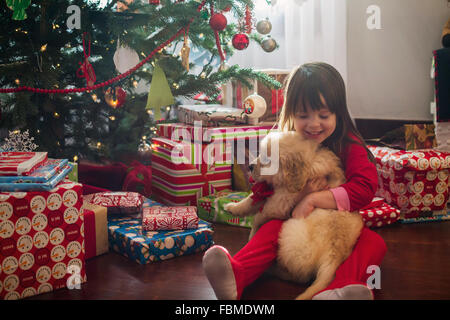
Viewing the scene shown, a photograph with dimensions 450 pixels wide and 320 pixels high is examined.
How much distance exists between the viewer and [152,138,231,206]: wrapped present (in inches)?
65.5

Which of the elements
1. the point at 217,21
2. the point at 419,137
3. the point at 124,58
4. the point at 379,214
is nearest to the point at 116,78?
the point at 124,58

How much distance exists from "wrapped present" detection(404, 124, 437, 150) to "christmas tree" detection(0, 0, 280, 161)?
1.83ft

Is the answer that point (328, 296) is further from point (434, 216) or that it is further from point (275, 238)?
point (434, 216)

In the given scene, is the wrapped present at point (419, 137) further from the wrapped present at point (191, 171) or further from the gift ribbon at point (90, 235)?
the gift ribbon at point (90, 235)

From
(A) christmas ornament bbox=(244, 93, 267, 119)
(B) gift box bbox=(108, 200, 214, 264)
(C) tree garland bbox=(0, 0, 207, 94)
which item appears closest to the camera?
(B) gift box bbox=(108, 200, 214, 264)

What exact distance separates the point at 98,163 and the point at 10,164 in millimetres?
850

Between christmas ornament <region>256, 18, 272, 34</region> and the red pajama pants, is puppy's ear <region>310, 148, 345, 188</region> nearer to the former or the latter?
the red pajama pants

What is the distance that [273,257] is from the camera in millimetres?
1055

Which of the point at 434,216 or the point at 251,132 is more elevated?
the point at 251,132

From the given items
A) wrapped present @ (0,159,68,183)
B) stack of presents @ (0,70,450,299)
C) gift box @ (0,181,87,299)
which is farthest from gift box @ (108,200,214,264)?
wrapped present @ (0,159,68,183)

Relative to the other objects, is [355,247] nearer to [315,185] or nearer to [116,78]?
[315,185]

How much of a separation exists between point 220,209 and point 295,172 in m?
0.60
